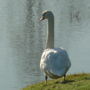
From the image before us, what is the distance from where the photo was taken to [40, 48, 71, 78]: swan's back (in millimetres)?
11305

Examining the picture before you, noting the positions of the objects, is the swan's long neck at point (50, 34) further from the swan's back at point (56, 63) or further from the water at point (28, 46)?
the water at point (28, 46)

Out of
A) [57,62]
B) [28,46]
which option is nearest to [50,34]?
[57,62]

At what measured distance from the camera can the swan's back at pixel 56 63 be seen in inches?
445

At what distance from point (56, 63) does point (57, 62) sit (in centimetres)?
4

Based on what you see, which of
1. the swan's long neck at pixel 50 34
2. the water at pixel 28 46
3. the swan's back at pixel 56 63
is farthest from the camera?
the water at pixel 28 46

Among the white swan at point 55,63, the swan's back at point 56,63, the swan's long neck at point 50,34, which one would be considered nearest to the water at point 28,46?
the swan's long neck at point 50,34

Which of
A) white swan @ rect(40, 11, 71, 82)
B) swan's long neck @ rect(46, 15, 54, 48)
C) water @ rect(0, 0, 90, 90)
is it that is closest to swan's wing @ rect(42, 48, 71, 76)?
white swan @ rect(40, 11, 71, 82)

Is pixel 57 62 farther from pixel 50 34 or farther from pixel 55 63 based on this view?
pixel 50 34

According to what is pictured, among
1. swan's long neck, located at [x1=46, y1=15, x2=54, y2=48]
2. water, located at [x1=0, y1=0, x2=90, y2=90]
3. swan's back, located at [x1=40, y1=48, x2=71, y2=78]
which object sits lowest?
water, located at [x1=0, y1=0, x2=90, y2=90]

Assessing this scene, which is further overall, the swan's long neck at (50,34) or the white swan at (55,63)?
the swan's long neck at (50,34)

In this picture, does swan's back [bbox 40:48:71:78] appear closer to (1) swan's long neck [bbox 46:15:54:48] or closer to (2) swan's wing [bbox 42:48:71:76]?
(2) swan's wing [bbox 42:48:71:76]

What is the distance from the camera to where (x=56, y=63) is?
37.5 ft

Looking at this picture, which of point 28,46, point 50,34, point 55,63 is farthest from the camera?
point 28,46

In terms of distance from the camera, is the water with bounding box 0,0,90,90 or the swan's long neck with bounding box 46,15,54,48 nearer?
the swan's long neck with bounding box 46,15,54,48
